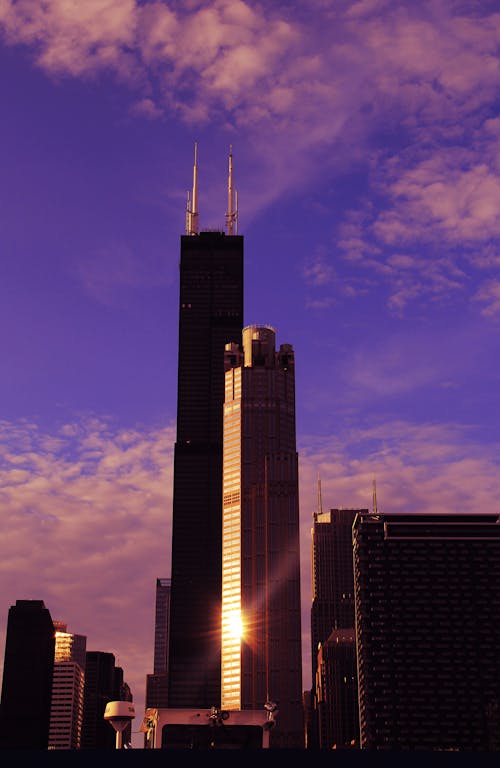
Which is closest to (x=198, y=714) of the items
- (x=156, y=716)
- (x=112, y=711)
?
(x=156, y=716)

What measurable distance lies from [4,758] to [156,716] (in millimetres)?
73008

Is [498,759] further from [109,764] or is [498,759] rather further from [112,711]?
[112,711]

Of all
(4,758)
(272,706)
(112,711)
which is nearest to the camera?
(4,758)

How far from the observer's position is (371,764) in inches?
2375

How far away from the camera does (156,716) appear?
420 ft

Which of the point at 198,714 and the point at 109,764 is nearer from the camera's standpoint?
the point at 109,764

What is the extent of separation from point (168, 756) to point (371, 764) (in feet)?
42.2

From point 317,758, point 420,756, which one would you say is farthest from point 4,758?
point 420,756

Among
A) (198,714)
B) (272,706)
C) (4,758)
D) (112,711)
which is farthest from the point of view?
(198,714)

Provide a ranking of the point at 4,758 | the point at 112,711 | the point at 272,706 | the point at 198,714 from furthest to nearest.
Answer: the point at 198,714 < the point at 272,706 < the point at 112,711 < the point at 4,758

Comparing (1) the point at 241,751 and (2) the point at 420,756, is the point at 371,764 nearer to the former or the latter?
(2) the point at 420,756

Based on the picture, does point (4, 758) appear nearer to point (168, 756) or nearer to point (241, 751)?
point (168, 756)

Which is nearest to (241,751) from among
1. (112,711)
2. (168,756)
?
(168,756)

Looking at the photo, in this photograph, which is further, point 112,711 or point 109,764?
point 112,711
